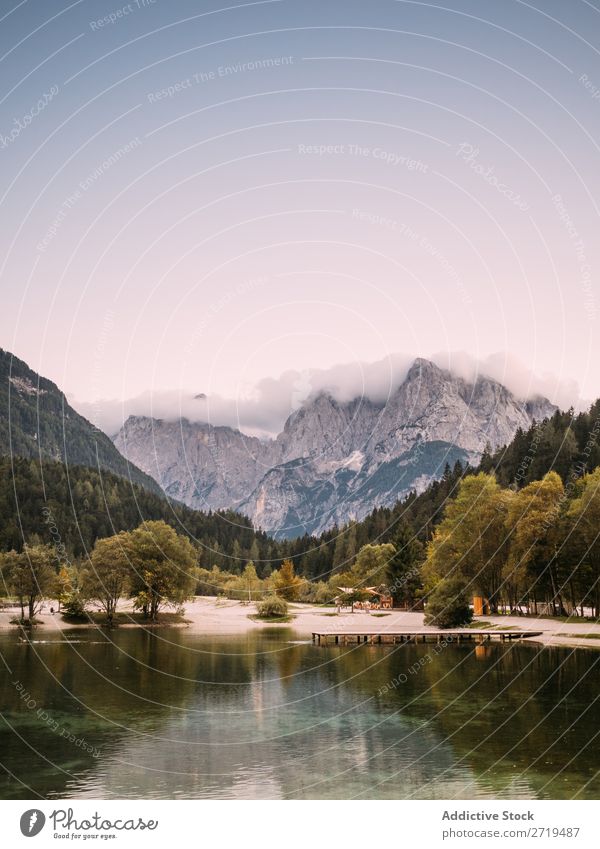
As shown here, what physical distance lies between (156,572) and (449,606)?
39.6m

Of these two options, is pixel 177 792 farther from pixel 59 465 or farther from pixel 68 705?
pixel 59 465

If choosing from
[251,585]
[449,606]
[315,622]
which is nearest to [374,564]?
[251,585]

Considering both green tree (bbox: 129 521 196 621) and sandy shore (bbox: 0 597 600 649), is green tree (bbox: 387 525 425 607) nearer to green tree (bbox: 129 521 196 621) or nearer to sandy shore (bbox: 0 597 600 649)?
sandy shore (bbox: 0 597 600 649)

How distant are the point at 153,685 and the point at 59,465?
505 ft

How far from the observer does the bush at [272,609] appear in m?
122

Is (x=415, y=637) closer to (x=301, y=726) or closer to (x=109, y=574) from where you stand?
(x=109, y=574)

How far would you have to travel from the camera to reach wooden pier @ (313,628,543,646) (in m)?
76.7

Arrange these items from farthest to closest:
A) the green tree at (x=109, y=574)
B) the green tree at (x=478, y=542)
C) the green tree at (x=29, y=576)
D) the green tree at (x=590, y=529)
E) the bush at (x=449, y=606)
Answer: the green tree at (x=109, y=574) → the green tree at (x=29, y=576) → the green tree at (x=478, y=542) → the bush at (x=449, y=606) → the green tree at (x=590, y=529)

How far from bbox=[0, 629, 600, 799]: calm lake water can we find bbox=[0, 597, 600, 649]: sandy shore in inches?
377

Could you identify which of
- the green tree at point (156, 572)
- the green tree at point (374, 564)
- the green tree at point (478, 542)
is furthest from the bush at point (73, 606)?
the green tree at point (374, 564)

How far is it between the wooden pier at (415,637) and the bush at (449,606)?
393 centimetres

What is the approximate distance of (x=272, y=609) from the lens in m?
123

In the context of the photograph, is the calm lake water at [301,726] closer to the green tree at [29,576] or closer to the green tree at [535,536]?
the green tree at [535,536]
